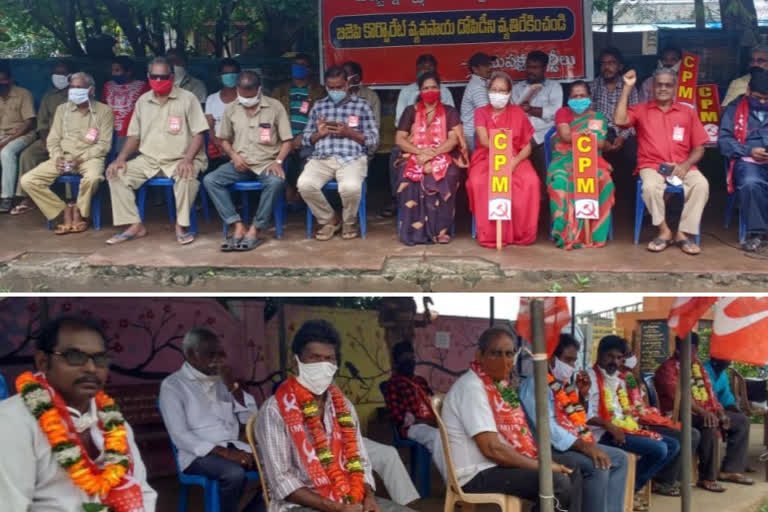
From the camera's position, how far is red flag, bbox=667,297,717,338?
540 centimetres

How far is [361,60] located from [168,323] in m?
3.69

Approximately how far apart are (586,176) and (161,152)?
3595mm

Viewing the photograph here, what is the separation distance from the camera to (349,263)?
7082 millimetres

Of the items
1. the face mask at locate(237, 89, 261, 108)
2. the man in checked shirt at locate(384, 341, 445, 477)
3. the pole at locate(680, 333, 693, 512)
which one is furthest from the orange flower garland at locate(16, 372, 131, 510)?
the face mask at locate(237, 89, 261, 108)

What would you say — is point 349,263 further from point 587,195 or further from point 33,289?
point 33,289

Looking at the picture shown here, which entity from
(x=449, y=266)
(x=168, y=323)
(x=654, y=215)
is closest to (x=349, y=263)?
(x=449, y=266)

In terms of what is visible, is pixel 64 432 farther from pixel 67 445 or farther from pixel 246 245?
pixel 246 245

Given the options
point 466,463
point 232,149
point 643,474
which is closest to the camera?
point 466,463

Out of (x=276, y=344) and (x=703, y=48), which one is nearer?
(x=276, y=344)

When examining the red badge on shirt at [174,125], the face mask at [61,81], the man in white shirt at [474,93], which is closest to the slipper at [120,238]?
the red badge on shirt at [174,125]

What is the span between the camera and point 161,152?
25.0ft

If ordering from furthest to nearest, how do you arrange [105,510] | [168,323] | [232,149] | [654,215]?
1. [232,149]
2. [654,215]
3. [168,323]
4. [105,510]

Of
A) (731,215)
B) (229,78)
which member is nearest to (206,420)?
(229,78)

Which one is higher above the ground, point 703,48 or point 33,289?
point 703,48
